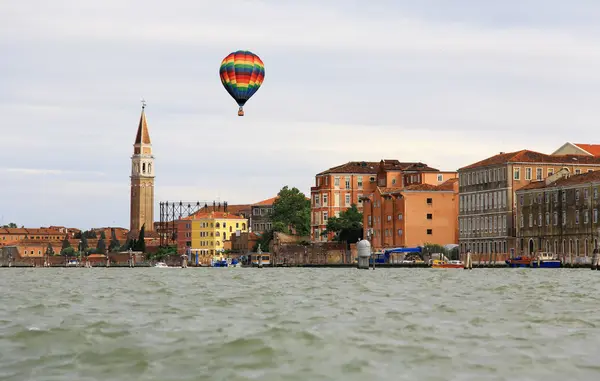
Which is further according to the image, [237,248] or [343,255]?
[237,248]

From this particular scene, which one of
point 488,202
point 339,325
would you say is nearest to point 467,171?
point 488,202

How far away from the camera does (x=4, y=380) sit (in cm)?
1864

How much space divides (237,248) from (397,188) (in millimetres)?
46947

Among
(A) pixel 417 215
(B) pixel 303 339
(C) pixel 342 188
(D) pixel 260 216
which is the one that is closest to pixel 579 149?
(A) pixel 417 215

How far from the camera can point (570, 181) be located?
100 metres

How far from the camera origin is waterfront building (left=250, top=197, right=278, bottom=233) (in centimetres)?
18200

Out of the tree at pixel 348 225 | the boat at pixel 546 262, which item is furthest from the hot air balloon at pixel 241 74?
the tree at pixel 348 225

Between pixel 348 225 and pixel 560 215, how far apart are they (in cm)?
3528

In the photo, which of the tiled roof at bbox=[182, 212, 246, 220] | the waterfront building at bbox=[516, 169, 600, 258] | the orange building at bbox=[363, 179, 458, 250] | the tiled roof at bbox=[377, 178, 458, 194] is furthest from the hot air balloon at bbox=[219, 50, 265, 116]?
the tiled roof at bbox=[182, 212, 246, 220]

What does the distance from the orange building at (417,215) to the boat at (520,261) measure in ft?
67.8

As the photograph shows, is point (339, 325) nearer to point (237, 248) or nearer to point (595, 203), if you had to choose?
point (595, 203)

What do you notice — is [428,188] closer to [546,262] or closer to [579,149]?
[579,149]

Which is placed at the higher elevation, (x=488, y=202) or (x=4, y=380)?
(x=488, y=202)

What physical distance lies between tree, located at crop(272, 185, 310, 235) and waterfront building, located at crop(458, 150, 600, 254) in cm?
3667
